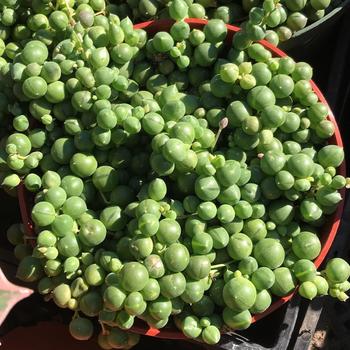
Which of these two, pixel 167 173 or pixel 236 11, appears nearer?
pixel 167 173

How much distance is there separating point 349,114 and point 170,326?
31.4 inches

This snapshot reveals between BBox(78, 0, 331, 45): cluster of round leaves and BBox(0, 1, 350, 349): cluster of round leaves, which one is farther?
BBox(78, 0, 331, 45): cluster of round leaves

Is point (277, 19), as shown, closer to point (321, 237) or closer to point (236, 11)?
point (236, 11)

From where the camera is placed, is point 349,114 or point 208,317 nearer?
point 208,317

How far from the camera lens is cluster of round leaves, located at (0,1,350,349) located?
0.92 metres

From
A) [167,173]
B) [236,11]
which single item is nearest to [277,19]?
[236,11]

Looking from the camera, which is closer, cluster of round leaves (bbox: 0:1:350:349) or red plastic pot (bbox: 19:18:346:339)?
cluster of round leaves (bbox: 0:1:350:349)

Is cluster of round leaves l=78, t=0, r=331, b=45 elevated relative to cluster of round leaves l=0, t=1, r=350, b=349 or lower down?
elevated

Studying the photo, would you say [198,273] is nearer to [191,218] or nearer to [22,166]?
[191,218]

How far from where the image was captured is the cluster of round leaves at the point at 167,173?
92 centimetres

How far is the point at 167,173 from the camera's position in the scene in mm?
953

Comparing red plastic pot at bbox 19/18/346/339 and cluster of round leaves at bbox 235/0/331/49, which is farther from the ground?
cluster of round leaves at bbox 235/0/331/49

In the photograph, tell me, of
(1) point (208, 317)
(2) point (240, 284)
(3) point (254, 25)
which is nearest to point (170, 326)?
(1) point (208, 317)

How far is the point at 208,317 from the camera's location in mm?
A: 970
